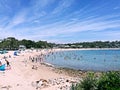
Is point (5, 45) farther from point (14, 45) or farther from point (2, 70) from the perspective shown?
point (2, 70)

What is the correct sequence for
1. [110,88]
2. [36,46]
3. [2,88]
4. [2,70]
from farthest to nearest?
[36,46] < [2,70] < [2,88] < [110,88]

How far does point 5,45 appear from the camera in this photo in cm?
12625

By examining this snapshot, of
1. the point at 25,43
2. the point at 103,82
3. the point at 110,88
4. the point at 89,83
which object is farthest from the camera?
the point at 25,43

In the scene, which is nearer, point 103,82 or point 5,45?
point 103,82

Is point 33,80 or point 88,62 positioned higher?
point 33,80

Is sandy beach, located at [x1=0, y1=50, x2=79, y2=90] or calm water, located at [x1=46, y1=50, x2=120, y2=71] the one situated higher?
sandy beach, located at [x1=0, y1=50, x2=79, y2=90]

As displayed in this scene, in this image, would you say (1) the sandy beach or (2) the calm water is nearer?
(1) the sandy beach

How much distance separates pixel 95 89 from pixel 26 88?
7689 mm

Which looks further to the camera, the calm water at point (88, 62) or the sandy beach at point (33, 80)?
the calm water at point (88, 62)

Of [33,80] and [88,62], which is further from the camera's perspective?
[88,62]

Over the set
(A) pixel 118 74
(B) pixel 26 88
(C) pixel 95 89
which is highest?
(A) pixel 118 74

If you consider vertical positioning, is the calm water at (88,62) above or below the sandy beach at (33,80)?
below

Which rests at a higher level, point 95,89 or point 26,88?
point 95,89

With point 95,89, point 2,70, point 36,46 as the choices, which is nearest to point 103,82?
point 95,89
